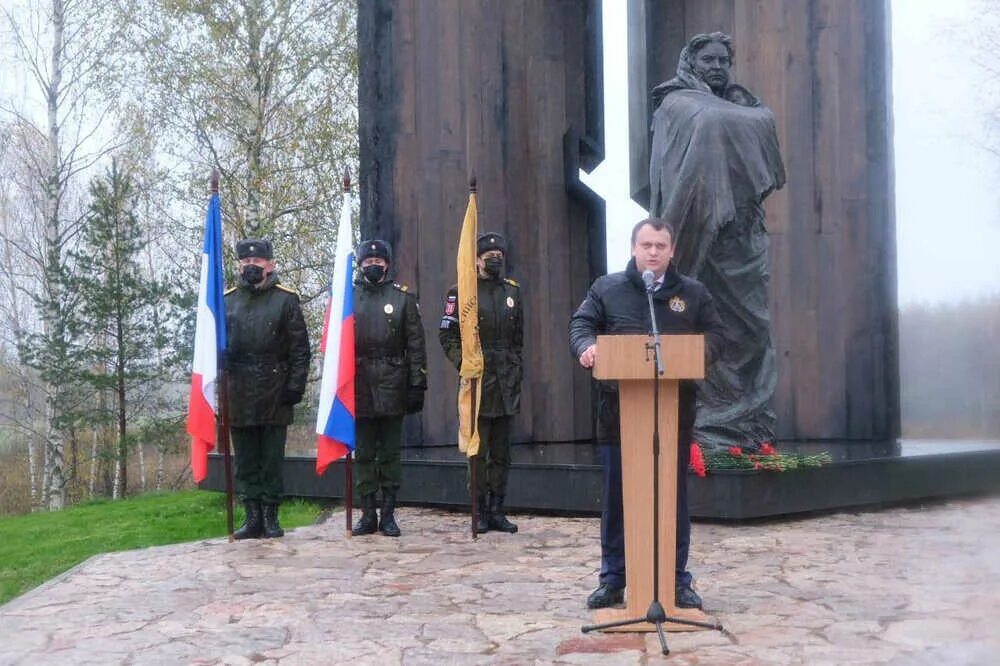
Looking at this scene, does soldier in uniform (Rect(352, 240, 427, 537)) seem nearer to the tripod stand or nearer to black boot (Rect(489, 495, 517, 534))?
black boot (Rect(489, 495, 517, 534))

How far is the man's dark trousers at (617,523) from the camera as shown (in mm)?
3826

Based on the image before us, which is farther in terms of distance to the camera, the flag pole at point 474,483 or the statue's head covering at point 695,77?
the statue's head covering at point 695,77

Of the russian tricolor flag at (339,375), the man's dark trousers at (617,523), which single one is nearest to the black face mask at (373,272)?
the russian tricolor flag at (339,375)

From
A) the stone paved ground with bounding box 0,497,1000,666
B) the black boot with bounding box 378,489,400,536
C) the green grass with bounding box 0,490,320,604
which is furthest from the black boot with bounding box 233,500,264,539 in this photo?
the green grass with bounding box 0,490,320,604

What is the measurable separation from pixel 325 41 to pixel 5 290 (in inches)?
286

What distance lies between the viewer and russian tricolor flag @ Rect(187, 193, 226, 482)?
5730 millimetres

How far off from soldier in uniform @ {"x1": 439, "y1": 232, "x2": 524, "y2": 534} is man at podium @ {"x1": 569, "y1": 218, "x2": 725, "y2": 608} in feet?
6.88

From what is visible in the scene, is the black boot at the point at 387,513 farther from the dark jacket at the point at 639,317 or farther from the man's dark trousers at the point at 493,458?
the dark jacket at the point at 639,317

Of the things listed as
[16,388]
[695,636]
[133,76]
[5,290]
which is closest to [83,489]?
[16,388]

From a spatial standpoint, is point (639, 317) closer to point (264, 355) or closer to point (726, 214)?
point (726, 214)

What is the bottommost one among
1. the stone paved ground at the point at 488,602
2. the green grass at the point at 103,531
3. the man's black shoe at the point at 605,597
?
the green grass at the point at 103,531

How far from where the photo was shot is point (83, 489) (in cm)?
1805

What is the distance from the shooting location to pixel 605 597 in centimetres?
393

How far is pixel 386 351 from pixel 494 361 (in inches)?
24.2
